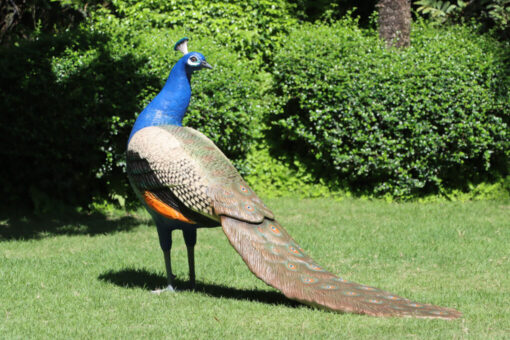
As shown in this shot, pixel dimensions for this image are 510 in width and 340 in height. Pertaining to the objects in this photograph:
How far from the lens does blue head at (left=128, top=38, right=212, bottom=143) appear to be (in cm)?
600

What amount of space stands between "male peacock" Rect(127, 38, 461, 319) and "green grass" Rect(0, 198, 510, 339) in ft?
0.62

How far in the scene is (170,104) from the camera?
6035mm

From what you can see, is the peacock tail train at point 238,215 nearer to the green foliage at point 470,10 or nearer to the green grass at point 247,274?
the green grass at point 247,274

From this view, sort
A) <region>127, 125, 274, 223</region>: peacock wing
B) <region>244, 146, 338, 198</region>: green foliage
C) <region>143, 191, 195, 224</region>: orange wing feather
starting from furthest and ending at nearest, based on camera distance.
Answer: <region>244, 146, 338, 198</region>: green foliage, <region>143, 191, 195, 224</region>: orange wing feather, <region>127, 125, 274, 223</region>: peacock wing

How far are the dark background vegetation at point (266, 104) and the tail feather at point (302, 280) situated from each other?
15.6ft

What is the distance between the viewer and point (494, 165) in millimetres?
10992

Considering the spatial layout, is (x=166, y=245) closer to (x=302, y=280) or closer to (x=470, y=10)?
(x=302, y=280)

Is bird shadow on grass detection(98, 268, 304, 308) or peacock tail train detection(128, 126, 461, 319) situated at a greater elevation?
peacock tail train detection(128, 126, 461, 319)

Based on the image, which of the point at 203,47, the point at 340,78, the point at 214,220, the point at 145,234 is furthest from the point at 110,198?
the point at 214,220

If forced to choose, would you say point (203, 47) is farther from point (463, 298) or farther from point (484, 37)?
point (463, 298)

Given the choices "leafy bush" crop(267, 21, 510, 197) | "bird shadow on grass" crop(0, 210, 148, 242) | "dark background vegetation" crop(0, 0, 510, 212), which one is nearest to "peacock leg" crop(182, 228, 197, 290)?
"bird shadow on grass" crop(0, 210, 148, 242)

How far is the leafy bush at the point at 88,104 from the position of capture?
972 cm

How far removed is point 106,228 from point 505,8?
318 inches

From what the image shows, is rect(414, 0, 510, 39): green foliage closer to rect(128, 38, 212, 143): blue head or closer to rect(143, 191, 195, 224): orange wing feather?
rect(128, 38, 212, 143): blue head
